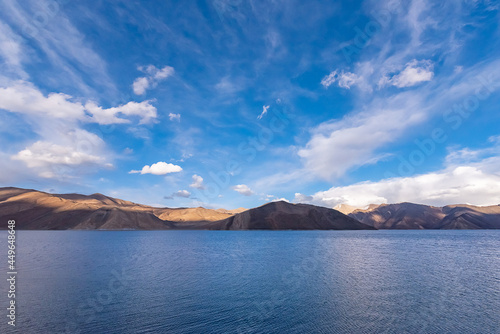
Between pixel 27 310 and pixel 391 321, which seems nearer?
pixel 391 321

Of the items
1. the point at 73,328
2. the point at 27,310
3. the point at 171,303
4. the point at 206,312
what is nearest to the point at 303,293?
the point at 206,312

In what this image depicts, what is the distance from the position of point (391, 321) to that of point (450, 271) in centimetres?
3015

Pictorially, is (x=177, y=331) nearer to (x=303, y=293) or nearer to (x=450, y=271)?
(x=303, y=293)

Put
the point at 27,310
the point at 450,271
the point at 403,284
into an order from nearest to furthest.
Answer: the point at 27,310
the point at 403,284
the point at 450,271

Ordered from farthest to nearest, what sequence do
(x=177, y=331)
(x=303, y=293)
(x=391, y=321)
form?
(x=303, y=293) → (x=391, y=321) → (x=177, y=331)

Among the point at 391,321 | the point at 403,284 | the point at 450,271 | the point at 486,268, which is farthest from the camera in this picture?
the point at 486,268

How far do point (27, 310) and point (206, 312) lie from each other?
15.6 meters

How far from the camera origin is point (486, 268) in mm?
45344

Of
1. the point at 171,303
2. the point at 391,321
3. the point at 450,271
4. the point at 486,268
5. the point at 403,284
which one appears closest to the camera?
the point at 391,321

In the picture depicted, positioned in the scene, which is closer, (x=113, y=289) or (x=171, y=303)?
(x=171, y=303)

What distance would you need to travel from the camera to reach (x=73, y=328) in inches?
762

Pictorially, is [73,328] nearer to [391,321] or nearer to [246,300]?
[246,300]

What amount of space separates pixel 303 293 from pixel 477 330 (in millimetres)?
14698

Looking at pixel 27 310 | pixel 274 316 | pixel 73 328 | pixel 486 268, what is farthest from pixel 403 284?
pixel 27 310
